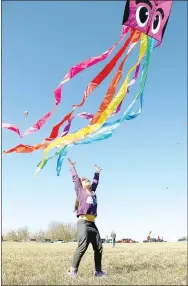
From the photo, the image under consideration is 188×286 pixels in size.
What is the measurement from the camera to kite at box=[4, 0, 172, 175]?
7078 mm

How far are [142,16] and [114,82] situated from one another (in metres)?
1.17

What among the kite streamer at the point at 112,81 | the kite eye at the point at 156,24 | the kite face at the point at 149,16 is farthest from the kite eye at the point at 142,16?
the kite streamer at the point at 112,81

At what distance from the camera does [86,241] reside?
7395 millimetres

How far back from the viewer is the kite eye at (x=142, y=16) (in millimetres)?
6980

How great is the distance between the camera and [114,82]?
24.4 feet

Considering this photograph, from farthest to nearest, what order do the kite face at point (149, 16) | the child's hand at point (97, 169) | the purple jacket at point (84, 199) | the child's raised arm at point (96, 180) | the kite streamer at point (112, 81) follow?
the child's hand at point (97, 169) < the child's raised arm at point (96, 180) < the purple jacket at point (84, 199) < the kite streamer at point (112, 81) < the kite face at point (149, 16)

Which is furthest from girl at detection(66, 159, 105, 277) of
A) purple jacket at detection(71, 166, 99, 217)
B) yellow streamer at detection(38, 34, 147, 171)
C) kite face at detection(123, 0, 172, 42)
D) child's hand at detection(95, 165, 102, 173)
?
kite face at detection(123, 0, 172, 42)

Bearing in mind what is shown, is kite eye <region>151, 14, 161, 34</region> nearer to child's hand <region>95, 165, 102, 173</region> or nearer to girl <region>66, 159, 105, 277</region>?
child's hand <region>95, 165, 102, 173</region>

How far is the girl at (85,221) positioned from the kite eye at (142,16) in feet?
8.68

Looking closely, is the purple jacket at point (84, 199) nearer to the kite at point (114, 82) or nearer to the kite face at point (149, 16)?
the kite at point (114, 82)

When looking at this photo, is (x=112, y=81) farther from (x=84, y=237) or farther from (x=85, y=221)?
(x=84, y=237)

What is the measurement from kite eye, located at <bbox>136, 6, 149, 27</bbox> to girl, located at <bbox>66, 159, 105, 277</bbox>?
8.68ft

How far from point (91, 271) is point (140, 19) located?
4.62m

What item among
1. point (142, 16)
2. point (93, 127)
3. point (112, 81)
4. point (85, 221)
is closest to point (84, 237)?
point (85, 221)
